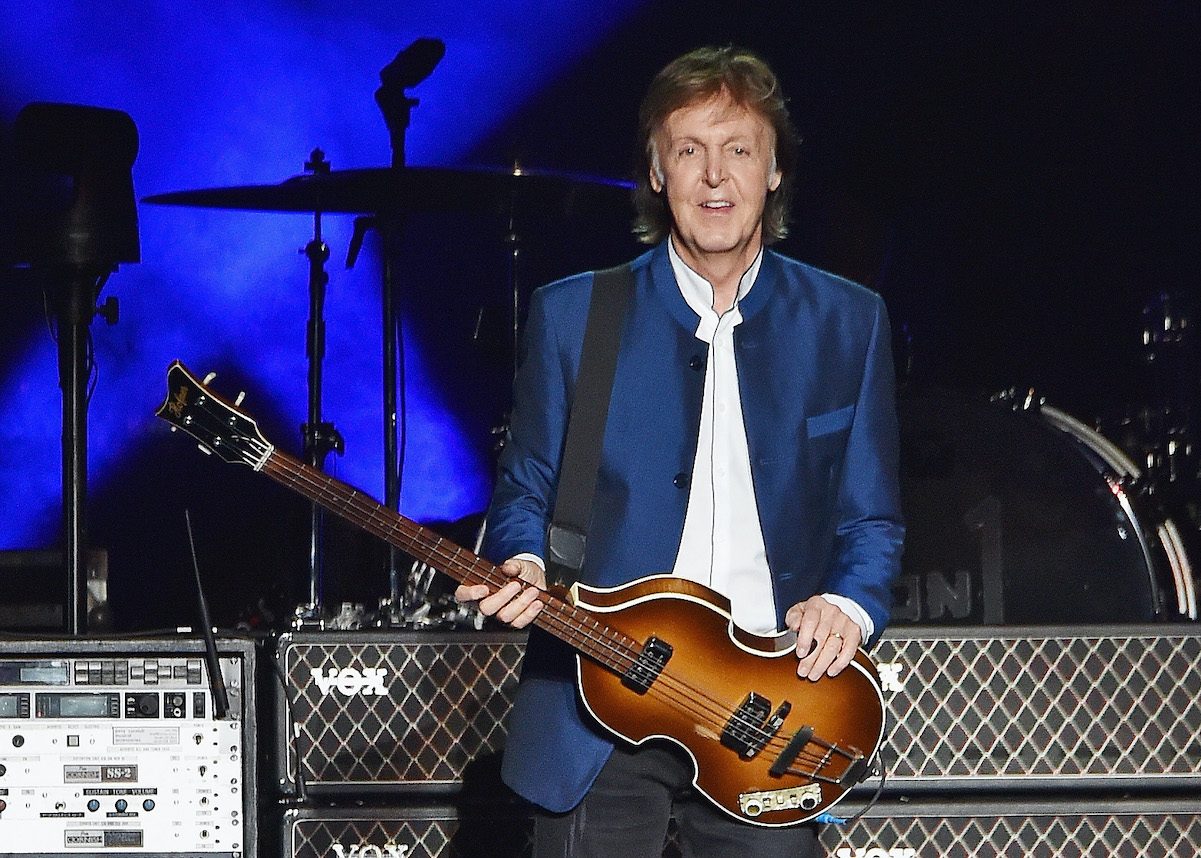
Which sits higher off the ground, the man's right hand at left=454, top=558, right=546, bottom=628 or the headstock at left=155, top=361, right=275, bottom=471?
the headstock at left=155, top=361, right=275, bottom=471

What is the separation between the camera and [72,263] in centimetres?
343

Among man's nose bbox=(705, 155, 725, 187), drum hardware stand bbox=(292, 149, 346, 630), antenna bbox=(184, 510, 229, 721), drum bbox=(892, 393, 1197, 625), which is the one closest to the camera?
man's nose bbox=(705, 155, 725, 187)

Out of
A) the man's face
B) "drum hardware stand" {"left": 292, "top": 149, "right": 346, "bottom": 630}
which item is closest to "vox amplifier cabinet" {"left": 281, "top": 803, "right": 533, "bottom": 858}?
the man's face

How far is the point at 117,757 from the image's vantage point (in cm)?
295

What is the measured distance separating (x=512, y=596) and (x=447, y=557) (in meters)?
0.16

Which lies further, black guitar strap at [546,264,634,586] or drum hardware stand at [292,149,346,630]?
drum hardware stand at [292,149,346,630]

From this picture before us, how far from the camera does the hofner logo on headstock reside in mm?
3029

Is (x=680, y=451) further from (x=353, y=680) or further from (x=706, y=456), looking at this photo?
(x=353, y=680)

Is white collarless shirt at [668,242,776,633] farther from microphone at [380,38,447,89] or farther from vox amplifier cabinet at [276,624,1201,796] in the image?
microphone at [380,38,447,89]

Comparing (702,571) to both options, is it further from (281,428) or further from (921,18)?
(921,18)

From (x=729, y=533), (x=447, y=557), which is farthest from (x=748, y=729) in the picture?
(x=447, y=557)

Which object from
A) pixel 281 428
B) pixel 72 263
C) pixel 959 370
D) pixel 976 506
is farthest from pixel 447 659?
pixel 959 370

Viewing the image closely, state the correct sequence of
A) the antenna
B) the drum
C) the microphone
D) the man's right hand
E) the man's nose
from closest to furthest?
the man's right hand
the man's nose
the antenna
the drum
the microphone

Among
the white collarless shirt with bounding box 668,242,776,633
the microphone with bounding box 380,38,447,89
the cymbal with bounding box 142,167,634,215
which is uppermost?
the microphone with bounding box 380,38,447,89
